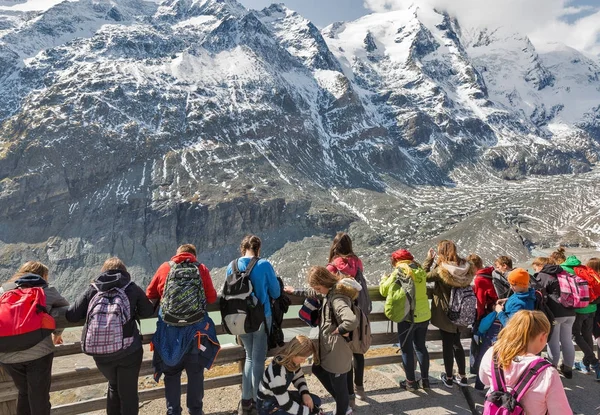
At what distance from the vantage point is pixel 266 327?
6340mm

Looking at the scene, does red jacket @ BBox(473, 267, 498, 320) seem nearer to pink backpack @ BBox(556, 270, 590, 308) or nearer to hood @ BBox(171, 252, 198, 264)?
pink backpack @ BBox(556, 270, 590, 308)

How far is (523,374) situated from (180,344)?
14.0 ft

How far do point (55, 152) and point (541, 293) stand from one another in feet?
750

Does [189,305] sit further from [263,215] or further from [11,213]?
[11,213]

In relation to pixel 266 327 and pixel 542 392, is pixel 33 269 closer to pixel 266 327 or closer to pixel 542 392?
pixel 266 327

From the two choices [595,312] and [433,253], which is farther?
[595,312]

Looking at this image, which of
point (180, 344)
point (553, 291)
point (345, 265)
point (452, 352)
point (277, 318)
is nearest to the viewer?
point (180, 344)

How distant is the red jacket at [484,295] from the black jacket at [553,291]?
152cm

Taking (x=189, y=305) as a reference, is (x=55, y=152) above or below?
above

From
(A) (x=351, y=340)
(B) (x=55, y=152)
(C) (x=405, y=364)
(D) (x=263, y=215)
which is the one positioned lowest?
(C) (x=405, y=364)

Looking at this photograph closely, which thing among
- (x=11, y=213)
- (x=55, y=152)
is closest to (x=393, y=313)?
(x=11, y=213)

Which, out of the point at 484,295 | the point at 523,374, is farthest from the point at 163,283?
the point at 484,295

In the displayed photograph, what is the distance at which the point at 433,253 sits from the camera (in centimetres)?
817

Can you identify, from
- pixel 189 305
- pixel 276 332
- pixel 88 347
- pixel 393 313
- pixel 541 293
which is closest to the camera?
pixel 88 347
